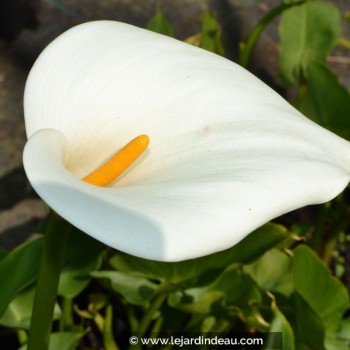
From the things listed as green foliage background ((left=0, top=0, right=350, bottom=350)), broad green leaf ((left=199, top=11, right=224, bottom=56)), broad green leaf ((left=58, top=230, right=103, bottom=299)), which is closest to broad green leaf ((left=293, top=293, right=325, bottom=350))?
green foliage background ((left=0, top=0, right=350, bottom=350))

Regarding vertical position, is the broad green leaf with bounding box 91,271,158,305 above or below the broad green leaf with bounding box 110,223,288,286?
below

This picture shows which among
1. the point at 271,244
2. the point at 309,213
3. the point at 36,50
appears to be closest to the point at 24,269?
the point at 271,244

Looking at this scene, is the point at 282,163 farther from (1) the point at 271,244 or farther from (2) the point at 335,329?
(2) the point at 335,329

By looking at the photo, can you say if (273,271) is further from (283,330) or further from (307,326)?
(283,330)

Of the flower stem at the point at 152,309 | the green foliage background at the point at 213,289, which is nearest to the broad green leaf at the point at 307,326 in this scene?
the green foliage background at the point at 213,289

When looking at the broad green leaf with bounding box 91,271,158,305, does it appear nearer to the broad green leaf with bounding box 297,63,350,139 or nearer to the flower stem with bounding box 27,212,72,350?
the flower stem with bounding box 27,212,72,350

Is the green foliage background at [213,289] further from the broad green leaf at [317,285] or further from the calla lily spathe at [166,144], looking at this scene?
the calla lily spathe at [166,144]
